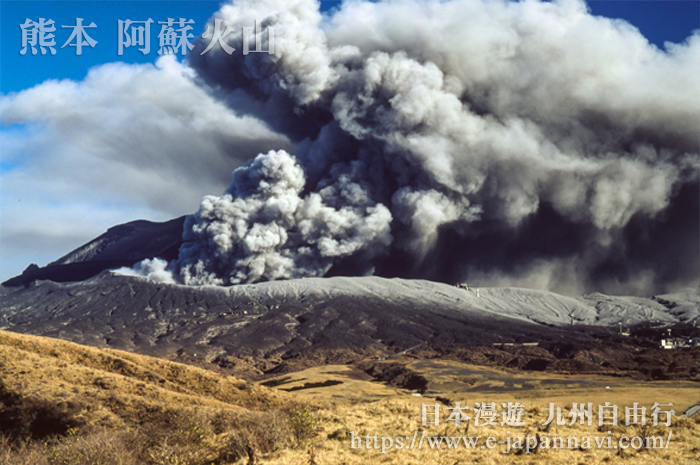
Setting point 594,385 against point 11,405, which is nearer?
point 11,405

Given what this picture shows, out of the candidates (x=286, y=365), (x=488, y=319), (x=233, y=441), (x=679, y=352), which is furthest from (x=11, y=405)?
(x=488, y=319)

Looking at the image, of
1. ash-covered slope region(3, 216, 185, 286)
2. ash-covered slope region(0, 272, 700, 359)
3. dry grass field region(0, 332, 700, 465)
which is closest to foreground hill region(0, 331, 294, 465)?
dry grass field region(0, 332, 700, 465)

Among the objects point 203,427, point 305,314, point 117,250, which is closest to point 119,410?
point 203,427

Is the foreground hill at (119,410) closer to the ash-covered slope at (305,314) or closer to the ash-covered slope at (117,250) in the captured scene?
the ash-covered slope at (305,314)

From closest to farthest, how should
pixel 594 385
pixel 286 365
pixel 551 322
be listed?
pixel 594 385
pixel 286 365
pixel 551 322

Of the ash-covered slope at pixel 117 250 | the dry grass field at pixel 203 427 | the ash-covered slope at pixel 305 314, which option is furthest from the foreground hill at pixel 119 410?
the ash-covered slope at pixel 117 250

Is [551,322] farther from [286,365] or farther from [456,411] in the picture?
[456,411]
